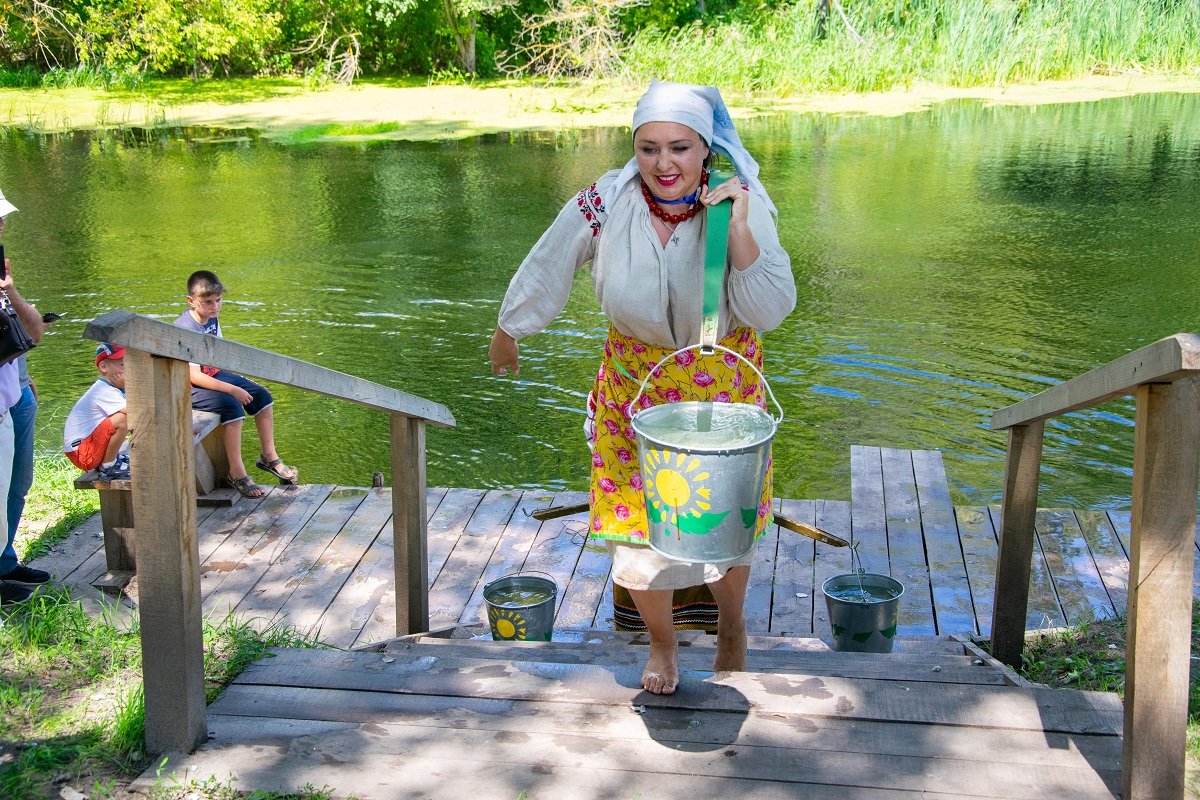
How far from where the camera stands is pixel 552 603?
146 inches

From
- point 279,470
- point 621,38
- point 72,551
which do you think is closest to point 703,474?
point 72,551

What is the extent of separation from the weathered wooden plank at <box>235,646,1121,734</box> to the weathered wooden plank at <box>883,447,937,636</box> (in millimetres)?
1511

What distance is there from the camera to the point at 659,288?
267 centimetres

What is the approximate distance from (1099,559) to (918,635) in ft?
3.21

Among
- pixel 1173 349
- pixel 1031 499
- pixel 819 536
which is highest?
pixel 1173 349

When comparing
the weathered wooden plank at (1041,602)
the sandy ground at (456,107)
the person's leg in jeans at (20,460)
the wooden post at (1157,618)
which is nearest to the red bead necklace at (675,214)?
the wooden post at (1157,618)

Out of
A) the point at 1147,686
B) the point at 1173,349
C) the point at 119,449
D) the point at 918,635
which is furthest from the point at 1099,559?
the point at 119,449

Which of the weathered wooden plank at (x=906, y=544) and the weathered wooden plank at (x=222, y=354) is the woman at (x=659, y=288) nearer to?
the weathered wooden plank at (x=222, y=354)

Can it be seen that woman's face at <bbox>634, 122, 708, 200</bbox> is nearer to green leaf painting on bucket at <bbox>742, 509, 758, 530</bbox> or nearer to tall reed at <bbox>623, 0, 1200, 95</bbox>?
green leaf painting on bucket at <bbox>742, 509, 758, 530</bbox>

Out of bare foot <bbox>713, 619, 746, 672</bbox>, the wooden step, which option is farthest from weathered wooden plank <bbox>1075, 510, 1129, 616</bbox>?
the wooden step

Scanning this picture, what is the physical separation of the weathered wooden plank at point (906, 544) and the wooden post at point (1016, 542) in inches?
28.7

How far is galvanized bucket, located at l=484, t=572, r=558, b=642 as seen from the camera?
3613 millimetres

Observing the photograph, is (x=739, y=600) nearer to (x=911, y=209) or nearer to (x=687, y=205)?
(x=687, y=205)

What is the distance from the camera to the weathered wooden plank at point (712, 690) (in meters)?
2.43
